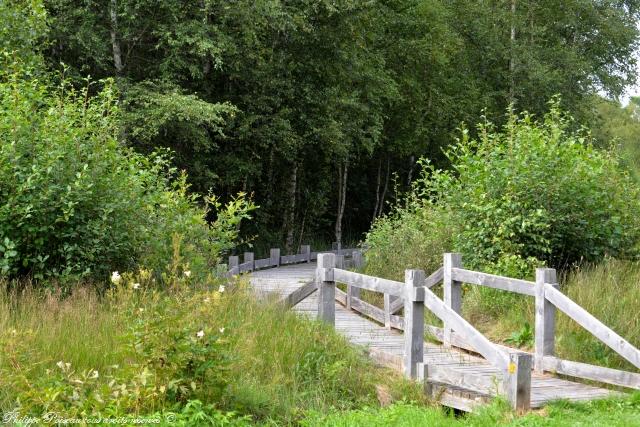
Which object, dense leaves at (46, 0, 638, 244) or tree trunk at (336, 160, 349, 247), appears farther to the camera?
tree trunk at (336, 160, 349, 247)

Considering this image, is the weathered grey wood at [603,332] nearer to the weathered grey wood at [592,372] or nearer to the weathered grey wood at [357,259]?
the weathered grey wood at [592,372]

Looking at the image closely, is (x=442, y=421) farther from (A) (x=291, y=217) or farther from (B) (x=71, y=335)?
(A) (x=291, y=217)

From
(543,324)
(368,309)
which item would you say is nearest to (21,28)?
(368,309)

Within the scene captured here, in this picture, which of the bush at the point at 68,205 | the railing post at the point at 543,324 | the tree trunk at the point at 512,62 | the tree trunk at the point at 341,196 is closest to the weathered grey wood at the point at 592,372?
the railing post at the point at 543,324

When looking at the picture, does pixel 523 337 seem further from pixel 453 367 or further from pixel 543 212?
pixel 543 212

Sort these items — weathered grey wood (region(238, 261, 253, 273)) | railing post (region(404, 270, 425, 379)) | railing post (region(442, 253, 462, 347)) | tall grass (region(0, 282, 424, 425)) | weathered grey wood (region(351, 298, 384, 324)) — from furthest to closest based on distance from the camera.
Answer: weathered grey wood (region(238, 261, 253, 273)), weathered grey wood (region(351, 298, 384, 324)), railing post (region(442, 253, 462, 347)), railing post (region(404, 270, 425, 379)), tall grass (region(0, 282, 424, 425))

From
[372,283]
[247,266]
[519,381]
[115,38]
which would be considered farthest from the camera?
[247,266]

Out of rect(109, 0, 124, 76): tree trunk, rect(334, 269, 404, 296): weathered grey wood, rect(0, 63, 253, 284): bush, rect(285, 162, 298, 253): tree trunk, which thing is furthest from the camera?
rect(285, 162, 298, 253): tree trunk

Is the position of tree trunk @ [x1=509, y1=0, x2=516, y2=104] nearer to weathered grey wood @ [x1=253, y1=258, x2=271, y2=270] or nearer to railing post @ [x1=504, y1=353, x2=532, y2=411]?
weathered grey wood @ [x1=253, y1=258, x2=271, y2=270]

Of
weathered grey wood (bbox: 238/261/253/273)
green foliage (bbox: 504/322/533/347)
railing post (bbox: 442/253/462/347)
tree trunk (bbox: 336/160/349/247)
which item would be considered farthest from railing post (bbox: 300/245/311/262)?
green foliage (bbox: 504/322/533/347)

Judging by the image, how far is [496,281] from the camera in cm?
1042

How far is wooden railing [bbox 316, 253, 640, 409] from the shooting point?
7.71 metres

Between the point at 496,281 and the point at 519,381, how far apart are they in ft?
9.76

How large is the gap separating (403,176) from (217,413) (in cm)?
3475
